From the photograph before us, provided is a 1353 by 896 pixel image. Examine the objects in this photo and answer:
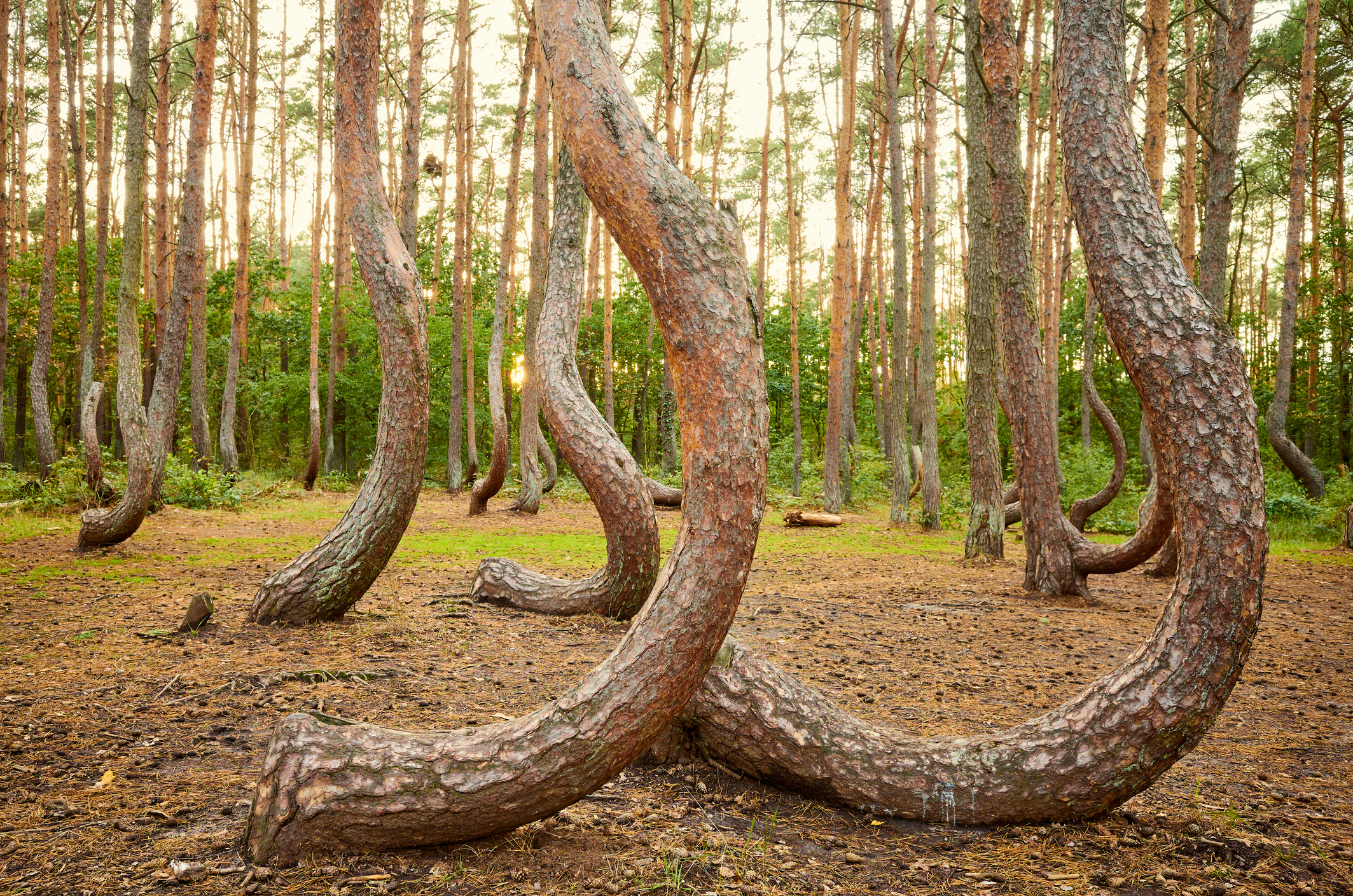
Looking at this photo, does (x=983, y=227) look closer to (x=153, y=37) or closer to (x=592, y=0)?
(x=592, y=0)

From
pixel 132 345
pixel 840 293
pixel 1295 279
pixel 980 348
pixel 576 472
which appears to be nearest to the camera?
pixel 576 472

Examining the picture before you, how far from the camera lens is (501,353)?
1484 cm

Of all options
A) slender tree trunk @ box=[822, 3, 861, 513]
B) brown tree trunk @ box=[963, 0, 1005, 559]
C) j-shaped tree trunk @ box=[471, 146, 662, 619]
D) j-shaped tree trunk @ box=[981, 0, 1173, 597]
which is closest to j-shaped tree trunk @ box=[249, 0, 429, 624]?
j-shaped tree trunk @ box=[471, 146, 662, 619]

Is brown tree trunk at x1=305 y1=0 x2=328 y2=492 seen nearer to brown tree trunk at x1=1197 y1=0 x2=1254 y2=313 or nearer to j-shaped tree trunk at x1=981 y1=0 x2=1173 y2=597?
j-shaped tree trunk at x1=981 y1=0 x2=1173 y2=597

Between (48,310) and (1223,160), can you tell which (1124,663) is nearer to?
(1223,160)

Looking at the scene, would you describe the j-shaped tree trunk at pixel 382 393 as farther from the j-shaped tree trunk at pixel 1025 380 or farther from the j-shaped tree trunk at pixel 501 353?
the j-shaped tree trunk at pixel 501 353

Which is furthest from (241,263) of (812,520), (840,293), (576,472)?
(576,472)

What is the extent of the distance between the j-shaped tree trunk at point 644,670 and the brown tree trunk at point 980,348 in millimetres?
7254

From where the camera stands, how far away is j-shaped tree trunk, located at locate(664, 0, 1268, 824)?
8.54 ft

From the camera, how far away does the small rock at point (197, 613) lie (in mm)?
5137

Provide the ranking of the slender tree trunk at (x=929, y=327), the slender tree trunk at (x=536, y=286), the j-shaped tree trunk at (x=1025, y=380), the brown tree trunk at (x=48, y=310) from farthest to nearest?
the brown tree trunk at (x=48, y=310) < the slender tree trunk at (x=536, y=286) < the slender tree trunk at (x=929, y=327) < the j-shaped tree trunk at (x=1025, y=380)

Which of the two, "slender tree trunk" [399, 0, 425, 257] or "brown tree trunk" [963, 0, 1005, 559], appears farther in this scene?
"slender tree trunk" [399, 0, 425, 257]

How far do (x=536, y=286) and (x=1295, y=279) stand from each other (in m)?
14.1


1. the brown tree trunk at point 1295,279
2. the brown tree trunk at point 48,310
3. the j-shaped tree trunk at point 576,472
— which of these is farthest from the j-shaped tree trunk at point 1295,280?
the brown tree trunk at point 48,310
